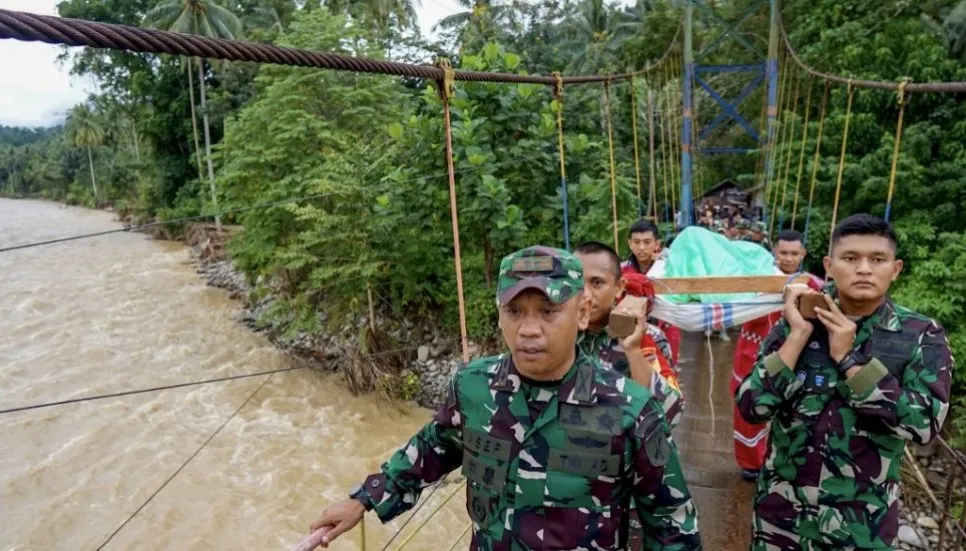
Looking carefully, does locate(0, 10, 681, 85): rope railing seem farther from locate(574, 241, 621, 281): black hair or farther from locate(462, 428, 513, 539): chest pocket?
locate(462, 428, 513, 539): chest pocket

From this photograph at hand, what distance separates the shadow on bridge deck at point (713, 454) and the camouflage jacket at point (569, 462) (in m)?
1.49

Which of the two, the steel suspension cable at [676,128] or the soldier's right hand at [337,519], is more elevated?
the steel suspension cable at [676,128]

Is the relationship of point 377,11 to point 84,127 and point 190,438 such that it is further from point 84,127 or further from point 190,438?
point 84,127

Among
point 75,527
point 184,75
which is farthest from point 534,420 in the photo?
point 184,75

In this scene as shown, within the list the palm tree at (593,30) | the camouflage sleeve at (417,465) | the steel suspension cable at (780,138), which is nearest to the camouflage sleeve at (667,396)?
the camouflage sleeve at (417,465)

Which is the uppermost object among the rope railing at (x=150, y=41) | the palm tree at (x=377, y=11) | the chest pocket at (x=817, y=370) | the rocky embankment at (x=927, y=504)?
the palm tree at (x=377, y=11)

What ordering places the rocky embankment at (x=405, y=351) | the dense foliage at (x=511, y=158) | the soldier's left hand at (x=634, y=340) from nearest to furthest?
the soldier's left hand at (x=634, y=340)
the dense foliage at (x=511, y=158)
the rocky embankment at (x=405, y=351)

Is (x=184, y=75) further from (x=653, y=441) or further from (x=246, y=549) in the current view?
(x=653, y=441)

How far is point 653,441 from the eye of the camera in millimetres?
1020

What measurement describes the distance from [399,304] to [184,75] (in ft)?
42.9

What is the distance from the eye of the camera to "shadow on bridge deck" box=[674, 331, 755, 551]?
7.79ft

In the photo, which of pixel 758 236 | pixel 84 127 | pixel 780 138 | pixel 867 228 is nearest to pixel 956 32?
pixel 780 138

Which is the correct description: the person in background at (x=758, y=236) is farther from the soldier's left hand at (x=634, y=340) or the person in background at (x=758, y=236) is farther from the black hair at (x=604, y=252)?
the soldier's left hand at (x=634, y=340)

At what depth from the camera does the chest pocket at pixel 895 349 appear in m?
1.42
